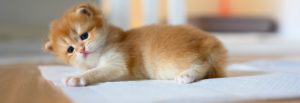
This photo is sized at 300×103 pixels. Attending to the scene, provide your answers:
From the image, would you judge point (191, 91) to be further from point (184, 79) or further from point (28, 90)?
point (28, 90)

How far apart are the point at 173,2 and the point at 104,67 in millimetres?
1201

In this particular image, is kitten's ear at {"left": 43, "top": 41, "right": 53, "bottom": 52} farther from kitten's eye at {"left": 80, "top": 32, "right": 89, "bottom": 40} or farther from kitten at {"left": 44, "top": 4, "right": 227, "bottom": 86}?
kitten's eye at {"left": 80, "top": 32, "right": 89, "bottom": 40}

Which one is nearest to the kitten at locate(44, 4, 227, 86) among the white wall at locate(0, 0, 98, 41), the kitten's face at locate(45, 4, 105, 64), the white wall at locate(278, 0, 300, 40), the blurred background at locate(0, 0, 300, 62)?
the kitten's face at locate(45, 4, 105, 64)

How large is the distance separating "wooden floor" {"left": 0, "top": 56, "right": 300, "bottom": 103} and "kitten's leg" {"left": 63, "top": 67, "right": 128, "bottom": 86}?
0.04 meters

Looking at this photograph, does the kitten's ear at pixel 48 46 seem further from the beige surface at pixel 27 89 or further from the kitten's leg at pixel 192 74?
the kitten's leg at pixel 192 74

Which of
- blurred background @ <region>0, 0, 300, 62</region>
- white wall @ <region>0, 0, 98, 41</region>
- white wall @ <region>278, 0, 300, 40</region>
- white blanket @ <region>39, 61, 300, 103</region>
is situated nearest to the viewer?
white blanket @ <region>39, 61, 300, 103</region>

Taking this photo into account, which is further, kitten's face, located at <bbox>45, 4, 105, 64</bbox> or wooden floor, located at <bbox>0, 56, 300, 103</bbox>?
kitten's face, located at <bbox>45, 4, 105, 64</bbox>

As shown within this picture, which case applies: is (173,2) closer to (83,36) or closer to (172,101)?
(83,36)

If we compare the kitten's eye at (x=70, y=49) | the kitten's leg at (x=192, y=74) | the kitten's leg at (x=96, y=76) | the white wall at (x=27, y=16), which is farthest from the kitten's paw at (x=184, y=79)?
the white wall at (x=27, y=16)

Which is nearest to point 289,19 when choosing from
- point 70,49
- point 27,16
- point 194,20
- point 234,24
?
point 234,24

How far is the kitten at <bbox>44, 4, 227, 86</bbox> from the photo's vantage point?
3.32 ft

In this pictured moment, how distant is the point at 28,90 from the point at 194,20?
3.13m

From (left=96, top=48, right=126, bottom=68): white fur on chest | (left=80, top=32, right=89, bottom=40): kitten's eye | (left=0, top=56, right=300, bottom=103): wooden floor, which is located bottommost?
(left=0, top=56, right=300, bottom=103): wooden floor

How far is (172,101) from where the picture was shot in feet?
2.38
